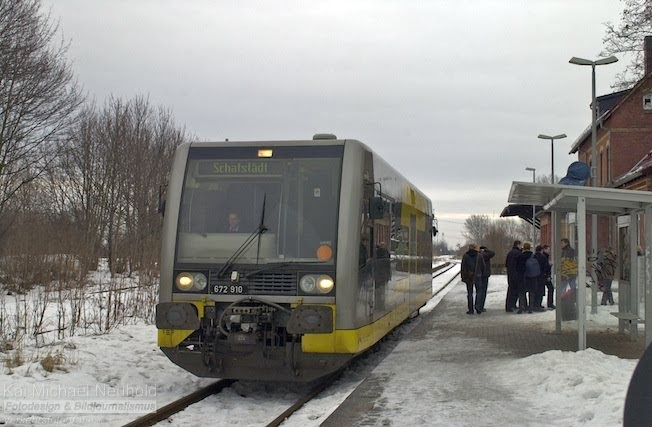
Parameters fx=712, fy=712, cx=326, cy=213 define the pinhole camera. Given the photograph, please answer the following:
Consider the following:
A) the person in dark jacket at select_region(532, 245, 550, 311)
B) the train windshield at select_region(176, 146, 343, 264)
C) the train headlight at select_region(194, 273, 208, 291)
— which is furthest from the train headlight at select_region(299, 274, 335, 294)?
the person in dark jacket at select_region(532, 245, 550, 311)

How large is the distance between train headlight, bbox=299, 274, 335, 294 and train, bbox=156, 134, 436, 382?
1 cm

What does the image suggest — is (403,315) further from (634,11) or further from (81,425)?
(634,11)

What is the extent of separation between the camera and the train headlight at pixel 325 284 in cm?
793

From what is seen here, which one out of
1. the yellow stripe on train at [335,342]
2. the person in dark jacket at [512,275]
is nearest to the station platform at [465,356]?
the person in dark jacket at [512,275]

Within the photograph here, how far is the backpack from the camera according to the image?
654 inches

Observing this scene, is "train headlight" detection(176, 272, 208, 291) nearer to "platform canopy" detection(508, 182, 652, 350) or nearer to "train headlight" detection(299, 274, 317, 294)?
"train headlight" detection(299, 274, 317, 294)

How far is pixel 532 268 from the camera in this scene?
1659cm

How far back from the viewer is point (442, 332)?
13750 millimetres

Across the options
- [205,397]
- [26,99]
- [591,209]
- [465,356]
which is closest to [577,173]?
[591,209]

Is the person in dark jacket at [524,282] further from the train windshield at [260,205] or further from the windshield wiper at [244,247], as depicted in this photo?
the windshield wiper at [244,247]

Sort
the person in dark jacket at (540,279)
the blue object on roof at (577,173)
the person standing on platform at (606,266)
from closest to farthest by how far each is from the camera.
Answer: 1. the blue object on roof at (577,173)
2. the person standing on platform at (606,266)
3. the person in dark jacket at (540,279)

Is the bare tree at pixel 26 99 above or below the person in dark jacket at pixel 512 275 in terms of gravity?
above

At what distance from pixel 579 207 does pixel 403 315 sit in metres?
4.21

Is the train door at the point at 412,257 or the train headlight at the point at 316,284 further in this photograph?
the train door at the point at 412,257
